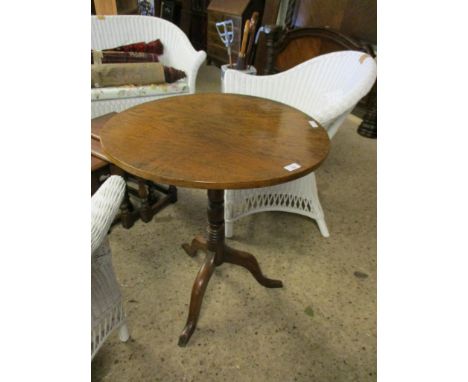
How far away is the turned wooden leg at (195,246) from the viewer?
1385mm

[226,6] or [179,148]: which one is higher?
[226,6]

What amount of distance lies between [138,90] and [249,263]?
4.42 ft

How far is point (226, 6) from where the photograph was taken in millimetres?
3637

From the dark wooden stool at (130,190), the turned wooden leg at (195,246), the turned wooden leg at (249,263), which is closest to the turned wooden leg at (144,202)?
the dark wooden stool at (130,190)

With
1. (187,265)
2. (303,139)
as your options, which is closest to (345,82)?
(303,139)

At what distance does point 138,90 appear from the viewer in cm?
192

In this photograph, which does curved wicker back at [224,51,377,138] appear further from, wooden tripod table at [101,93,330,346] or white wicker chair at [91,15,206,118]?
white wicker chair at [91,15,206,118]

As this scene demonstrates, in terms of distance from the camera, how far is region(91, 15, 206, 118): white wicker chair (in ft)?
6.19

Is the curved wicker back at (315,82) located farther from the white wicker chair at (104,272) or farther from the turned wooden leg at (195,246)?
the white wicker chair at (104,272)

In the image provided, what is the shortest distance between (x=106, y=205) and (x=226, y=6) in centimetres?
378

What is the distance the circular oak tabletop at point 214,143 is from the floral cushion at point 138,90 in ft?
2.78

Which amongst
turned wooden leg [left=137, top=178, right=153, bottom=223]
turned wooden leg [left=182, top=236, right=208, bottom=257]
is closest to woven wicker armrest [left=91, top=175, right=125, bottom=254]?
turned wooden leg [left=182, top=236, right=208, bottom=257]

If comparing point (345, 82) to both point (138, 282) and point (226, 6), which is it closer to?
point (138, 282)

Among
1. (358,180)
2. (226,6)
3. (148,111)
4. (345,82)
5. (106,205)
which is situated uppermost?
(226,6)
